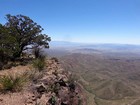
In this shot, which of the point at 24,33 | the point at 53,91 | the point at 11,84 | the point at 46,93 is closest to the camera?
the point at 11,84

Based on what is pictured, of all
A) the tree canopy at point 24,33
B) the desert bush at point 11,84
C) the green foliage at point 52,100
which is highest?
the tree canopy at point 24,33

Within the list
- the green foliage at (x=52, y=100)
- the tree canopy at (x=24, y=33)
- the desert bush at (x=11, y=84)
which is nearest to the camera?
the desert bush at (x=11, y=84)

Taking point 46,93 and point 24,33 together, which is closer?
point 46,93

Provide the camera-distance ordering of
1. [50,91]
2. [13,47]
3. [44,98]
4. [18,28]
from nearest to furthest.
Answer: [44,98] < [50,91] < [13,47] < [18,28]

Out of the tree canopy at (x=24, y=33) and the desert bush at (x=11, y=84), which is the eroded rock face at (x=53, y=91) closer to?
the desert bush at (x=11, y=84)

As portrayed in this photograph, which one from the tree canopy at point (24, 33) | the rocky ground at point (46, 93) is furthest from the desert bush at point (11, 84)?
the tree canopy at point (24, 33)

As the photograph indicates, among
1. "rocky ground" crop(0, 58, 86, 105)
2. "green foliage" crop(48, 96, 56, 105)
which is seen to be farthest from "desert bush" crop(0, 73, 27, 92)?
"green foliage" crop(48, 96, 56, 105)

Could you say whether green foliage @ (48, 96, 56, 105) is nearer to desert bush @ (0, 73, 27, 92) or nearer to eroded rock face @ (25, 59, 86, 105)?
eroded rock face @ (25, 59, 86, 105)

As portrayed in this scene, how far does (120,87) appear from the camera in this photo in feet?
573

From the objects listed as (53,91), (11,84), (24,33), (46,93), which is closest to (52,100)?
(46,93)

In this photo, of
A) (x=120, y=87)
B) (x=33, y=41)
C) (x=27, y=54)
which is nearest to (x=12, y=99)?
(x=33, y=41)

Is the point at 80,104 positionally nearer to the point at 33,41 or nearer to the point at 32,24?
the point at 33,41

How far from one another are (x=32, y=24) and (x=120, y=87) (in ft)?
533

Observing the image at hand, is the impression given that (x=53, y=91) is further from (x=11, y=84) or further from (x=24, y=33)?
(x=24, y=33)
